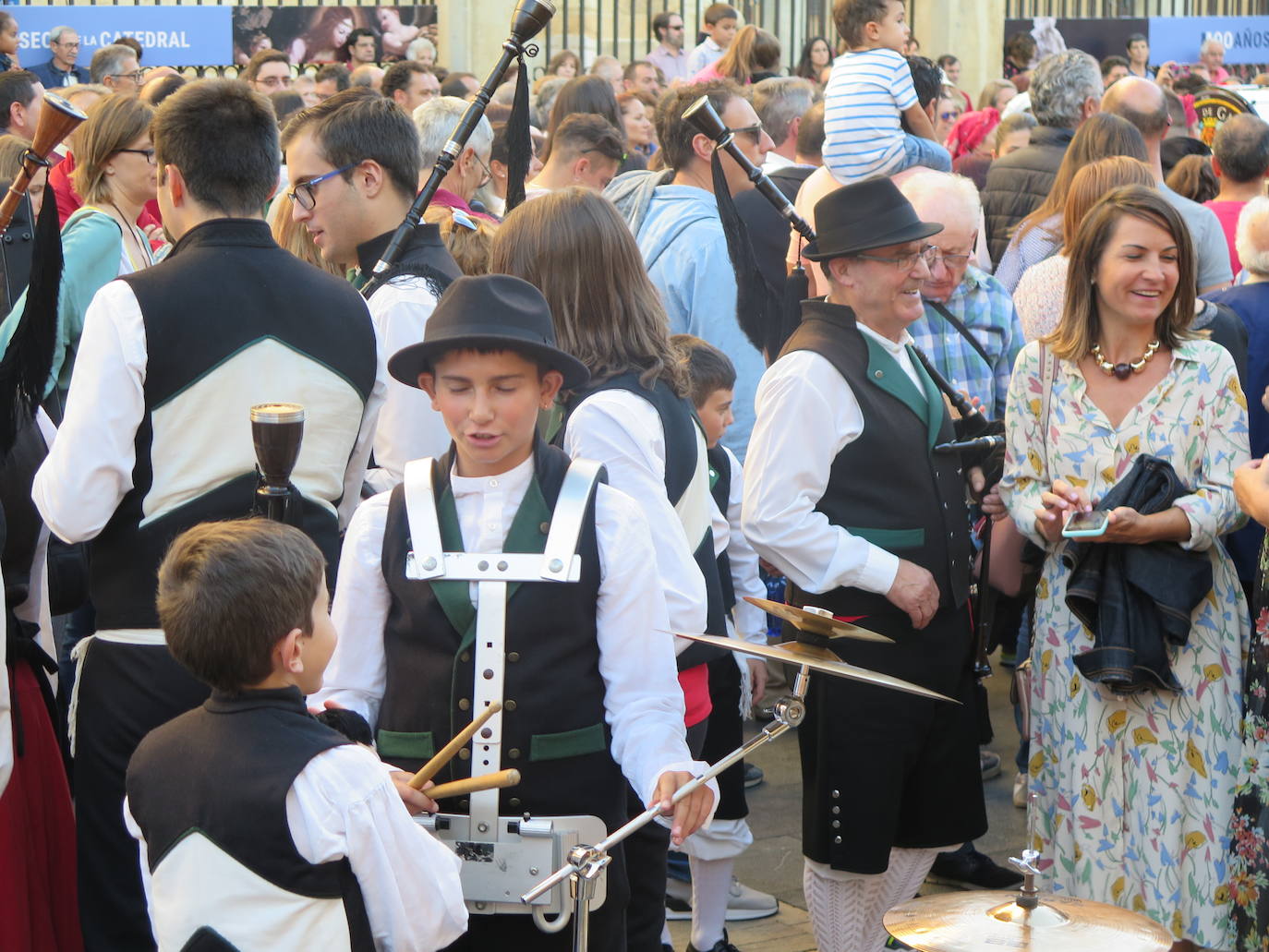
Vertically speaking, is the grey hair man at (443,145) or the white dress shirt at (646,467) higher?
the grey hair man at (443,145)

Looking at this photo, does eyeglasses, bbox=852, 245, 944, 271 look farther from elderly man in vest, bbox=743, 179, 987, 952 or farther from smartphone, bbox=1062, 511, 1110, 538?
smartphone, bbox=1062, 511, 1110, 538

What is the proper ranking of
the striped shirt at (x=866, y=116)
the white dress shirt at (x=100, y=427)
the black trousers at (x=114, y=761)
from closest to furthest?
the white dress shirt at (x=100, y=427), the black trousers at (x=114, y=761), the striped shirt at (x=866, y=116)

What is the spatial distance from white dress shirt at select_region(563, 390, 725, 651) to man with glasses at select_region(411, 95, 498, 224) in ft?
6.41

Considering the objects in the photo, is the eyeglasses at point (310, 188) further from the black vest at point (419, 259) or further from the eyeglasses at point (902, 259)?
the eyeglasses at point (902, 259)

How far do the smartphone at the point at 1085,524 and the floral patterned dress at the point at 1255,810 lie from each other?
358 mm

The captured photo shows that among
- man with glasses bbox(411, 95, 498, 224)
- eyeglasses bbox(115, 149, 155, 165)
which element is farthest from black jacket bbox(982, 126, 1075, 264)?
eyeglasses bbox(115, 149, 155, 165)

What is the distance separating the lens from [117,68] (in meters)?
9.18

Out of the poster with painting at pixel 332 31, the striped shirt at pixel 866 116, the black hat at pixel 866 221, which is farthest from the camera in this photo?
the poster with painting at pixel 332 31

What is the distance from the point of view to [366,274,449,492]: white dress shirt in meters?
3.79

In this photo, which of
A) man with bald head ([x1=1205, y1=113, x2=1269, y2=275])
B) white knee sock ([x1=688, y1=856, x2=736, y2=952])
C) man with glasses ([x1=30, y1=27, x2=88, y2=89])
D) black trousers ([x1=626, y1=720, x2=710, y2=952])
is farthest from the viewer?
man with glasses ([x1=30, y1=27, x2=88, y2=89])

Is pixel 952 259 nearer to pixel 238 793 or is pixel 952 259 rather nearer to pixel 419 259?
pixel 419 259

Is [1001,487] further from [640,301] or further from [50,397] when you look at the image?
[50,397]

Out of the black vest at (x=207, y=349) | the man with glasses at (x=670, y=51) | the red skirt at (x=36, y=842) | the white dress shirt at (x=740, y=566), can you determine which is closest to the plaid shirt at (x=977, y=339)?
the white dress shirt at (x=740, y=566)

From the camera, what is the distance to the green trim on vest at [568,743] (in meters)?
2.78
